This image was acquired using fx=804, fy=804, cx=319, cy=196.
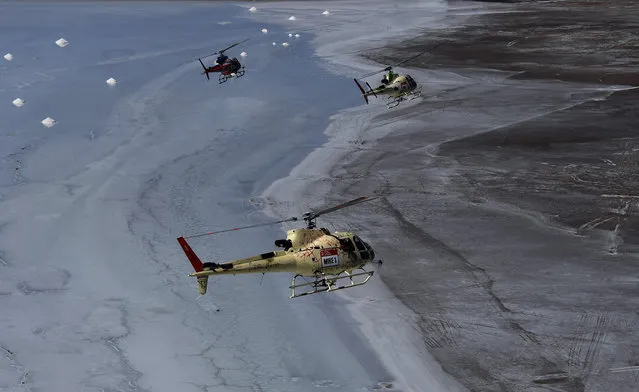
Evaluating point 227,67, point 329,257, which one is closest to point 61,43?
point 227,67

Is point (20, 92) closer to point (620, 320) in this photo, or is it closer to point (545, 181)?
point (545, 181)

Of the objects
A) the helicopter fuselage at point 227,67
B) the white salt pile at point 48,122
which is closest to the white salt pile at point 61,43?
the helicopter fuselage at point 227,67

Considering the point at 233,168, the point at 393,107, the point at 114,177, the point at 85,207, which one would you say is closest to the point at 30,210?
the point at 85,207

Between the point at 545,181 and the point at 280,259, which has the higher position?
the point at 280,259

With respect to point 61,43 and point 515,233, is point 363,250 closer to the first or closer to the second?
point 515,233

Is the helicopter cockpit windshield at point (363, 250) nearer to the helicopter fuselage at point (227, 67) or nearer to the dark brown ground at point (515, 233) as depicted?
the dark brown ground at point (515, 233)

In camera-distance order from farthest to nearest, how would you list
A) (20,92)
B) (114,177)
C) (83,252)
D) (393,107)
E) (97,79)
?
1. (97,79)
2. (20,92)
3. (393,107)
4. (114,177)
5. (83,252)

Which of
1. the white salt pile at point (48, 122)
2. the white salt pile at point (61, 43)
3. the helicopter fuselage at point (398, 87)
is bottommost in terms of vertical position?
the white salt pile at point (61, 43)

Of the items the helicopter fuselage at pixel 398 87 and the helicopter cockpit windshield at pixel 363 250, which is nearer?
the helicopter cockpit windshield at pixel 363 250

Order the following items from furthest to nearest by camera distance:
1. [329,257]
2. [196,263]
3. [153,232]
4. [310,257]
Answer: [153,232] < [329,257] < [310,257] < [196,263]
